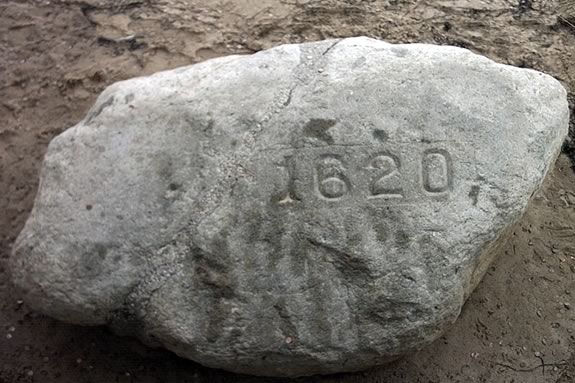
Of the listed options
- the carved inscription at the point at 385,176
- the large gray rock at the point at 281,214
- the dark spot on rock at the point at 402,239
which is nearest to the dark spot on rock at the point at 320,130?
the large gray rock at the point at 281,214

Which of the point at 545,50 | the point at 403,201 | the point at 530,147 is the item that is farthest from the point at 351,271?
the point at 545,50

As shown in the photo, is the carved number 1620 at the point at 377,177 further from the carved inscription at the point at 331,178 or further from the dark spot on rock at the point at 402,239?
the dark spot on rock at the point at 402,239

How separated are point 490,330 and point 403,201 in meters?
0.81

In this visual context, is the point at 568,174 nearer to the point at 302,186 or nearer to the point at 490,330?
the point at 490,330

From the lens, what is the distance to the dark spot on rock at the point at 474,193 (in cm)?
224

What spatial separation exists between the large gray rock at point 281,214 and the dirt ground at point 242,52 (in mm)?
390

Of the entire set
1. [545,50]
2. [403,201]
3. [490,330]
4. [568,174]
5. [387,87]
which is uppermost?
[387,87]

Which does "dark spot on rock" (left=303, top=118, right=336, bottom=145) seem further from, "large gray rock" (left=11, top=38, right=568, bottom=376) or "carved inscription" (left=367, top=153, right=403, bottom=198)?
"carved inscription" (left=367, top=153, right=403, bottom=198)

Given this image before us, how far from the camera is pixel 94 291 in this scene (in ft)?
7.18

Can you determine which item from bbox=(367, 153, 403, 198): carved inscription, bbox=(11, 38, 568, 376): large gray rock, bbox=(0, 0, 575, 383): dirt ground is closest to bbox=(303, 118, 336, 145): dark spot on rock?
bbox=(11, 38, 568, 376): large gray rock

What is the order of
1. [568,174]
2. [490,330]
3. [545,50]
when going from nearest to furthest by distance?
[490,330] → [568,174] → [545,50]

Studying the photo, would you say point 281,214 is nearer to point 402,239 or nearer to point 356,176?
point 356,176

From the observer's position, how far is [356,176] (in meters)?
2.23

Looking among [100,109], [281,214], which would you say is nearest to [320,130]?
[281,214]
